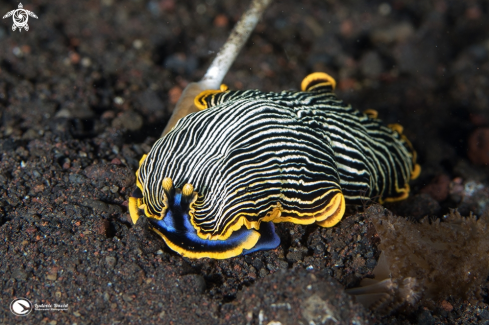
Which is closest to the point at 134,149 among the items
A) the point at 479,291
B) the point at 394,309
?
the point at 394,309

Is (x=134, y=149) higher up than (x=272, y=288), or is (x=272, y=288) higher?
(x=272, y=288)

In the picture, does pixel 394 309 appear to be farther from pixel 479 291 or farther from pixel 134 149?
pixel 134 149

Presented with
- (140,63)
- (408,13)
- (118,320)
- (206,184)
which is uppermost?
(408,13)

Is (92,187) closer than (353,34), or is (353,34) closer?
(92,187)

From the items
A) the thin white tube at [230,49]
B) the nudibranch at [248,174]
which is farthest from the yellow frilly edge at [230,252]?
the thin white tube at [230,49]

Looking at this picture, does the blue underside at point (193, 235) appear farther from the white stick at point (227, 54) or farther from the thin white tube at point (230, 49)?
the thin white tube at point (230, 49)

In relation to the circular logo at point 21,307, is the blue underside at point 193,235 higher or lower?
higher

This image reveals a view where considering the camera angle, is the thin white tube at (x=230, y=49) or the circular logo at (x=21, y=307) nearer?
the circular logo at (x=21, y=307)
